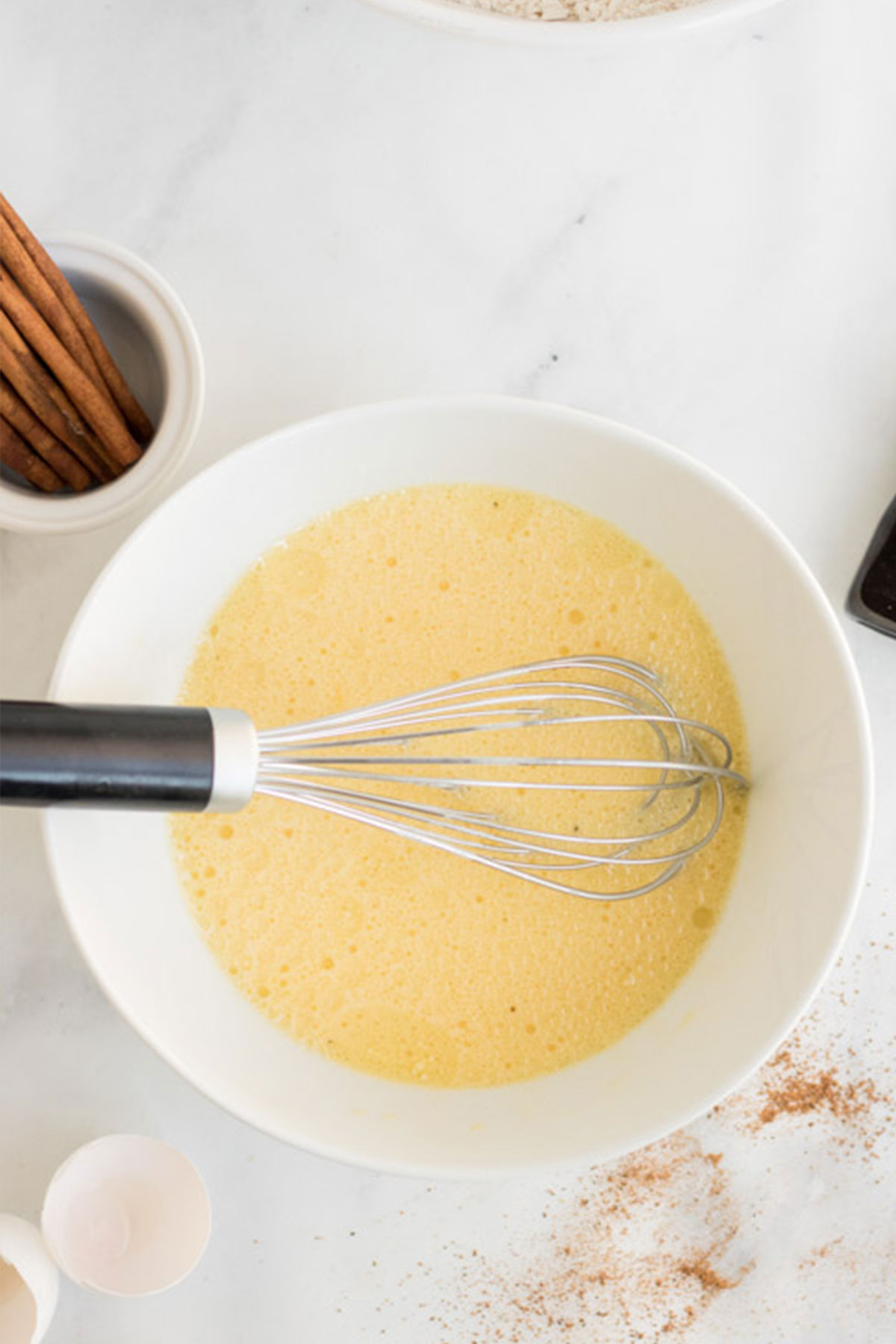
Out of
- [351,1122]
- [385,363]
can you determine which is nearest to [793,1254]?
[351,1122]

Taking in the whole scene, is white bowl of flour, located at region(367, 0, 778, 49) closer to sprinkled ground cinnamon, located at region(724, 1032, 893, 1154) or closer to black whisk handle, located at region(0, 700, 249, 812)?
black whisk handle, located at region(0, 700, 249, 812)

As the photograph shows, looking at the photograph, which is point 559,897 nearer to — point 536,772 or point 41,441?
point 536,772

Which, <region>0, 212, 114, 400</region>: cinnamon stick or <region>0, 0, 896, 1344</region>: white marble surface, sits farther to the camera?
<region>0, 0, 896, 1344</region>: white marble surface

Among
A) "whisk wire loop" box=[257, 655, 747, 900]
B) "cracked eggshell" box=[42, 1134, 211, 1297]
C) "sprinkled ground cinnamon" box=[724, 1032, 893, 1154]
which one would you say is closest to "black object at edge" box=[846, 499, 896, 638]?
"whisk wire loop" box=[257, 655, 747, 900]

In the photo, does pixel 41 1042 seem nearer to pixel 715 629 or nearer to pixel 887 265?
pixel 715 629

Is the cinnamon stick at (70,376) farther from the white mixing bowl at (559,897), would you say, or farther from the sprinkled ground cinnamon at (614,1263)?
the sprinkled ground cinnamon at (614,1263)

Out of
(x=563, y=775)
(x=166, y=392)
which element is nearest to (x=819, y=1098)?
(x=563, y=775)
